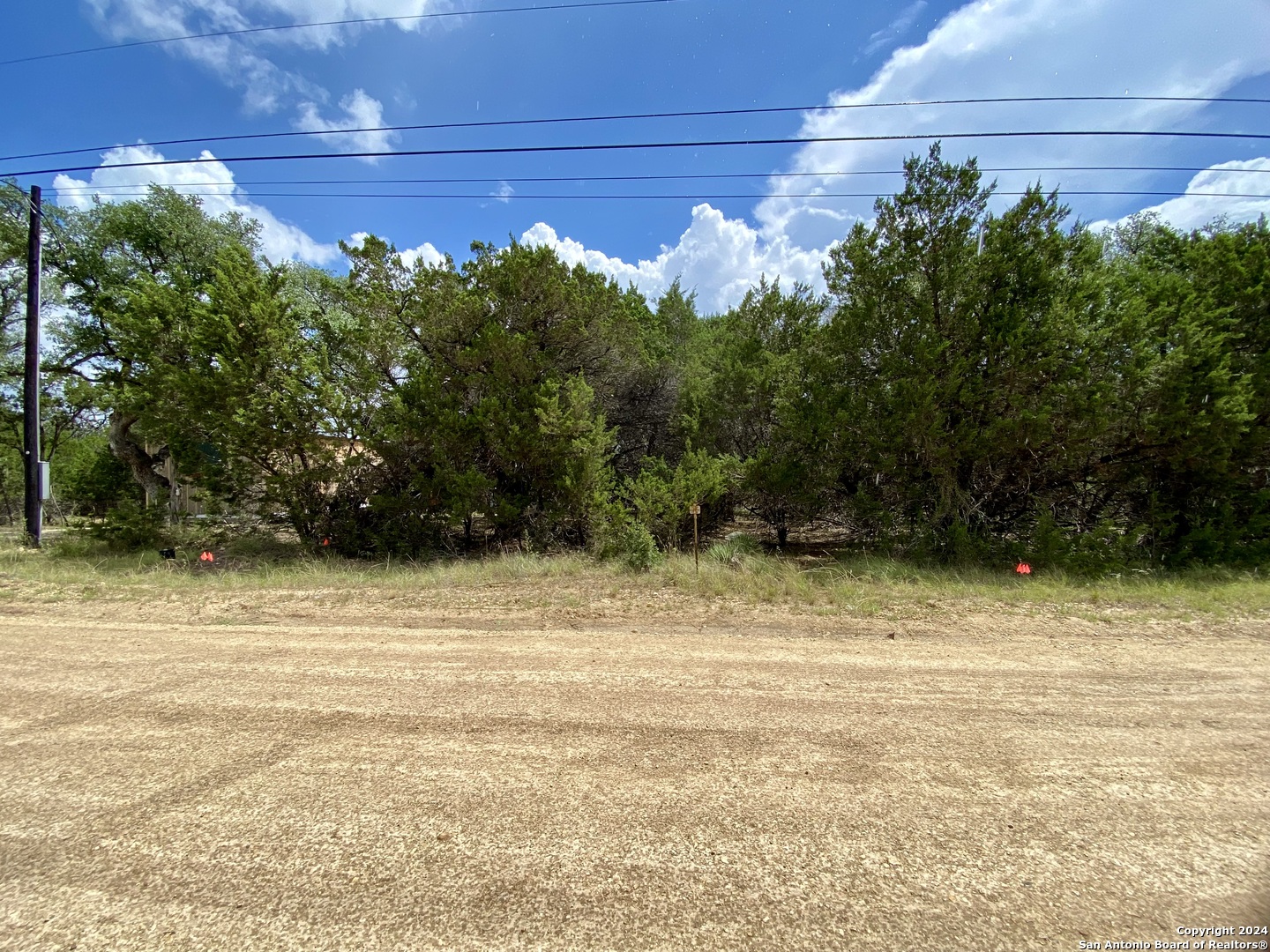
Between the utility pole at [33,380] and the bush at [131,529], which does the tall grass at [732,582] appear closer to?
the bush at [131,529]

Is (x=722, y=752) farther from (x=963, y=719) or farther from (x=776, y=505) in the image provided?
(x=776, y=505)

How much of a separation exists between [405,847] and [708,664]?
9.32 ft

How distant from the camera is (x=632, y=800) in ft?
8.50

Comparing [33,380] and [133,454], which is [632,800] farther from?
[133,454]

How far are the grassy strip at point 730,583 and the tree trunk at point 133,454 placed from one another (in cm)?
698

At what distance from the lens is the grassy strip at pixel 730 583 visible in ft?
22.2

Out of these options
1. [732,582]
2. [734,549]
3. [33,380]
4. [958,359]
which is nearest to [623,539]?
[734,549]

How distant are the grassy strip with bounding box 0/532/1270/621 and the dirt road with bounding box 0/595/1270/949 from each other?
2167 mm

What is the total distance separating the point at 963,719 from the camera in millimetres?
3434

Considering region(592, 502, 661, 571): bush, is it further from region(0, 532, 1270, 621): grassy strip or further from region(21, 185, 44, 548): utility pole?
region(21, 185, 44, 548): utility pole

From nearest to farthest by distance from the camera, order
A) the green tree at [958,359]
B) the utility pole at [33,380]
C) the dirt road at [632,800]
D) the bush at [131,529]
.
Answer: the dirt road at [632,800]
the green tree at [958,359]
the utility pole at [33,380]
the bush at [131,529]

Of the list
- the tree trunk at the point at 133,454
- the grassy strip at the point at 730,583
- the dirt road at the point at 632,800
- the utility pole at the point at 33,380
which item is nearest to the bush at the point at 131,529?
the utility pole at the point at 33,380

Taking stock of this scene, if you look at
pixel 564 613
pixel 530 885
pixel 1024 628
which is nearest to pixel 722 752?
pixel 530 885

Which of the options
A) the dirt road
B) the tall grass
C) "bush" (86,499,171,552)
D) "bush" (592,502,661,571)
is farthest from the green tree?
"bush" (86,499,171,552)
